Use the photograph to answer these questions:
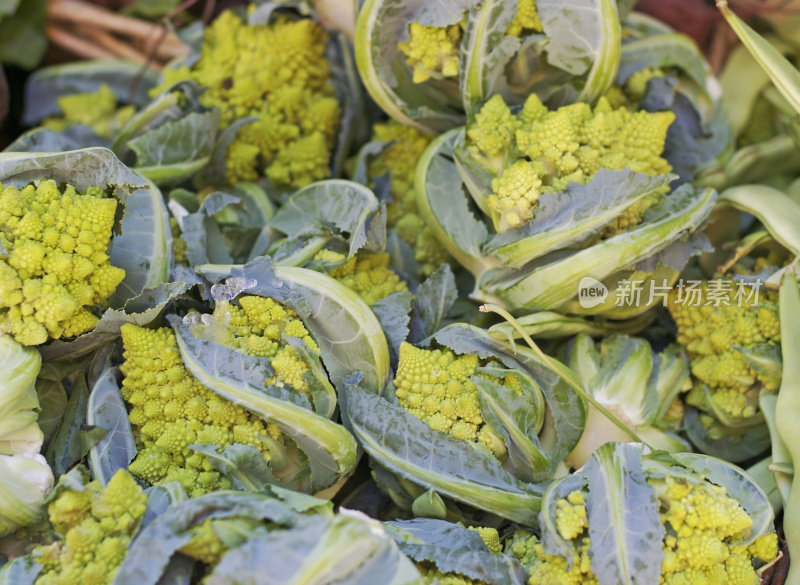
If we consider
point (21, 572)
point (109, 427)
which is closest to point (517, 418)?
point (109, 427)

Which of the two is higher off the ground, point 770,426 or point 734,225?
point 734,225

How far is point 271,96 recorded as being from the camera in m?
1.79

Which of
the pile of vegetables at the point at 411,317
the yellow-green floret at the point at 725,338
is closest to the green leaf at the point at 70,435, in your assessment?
the pile of vegetables at the point at 411,317

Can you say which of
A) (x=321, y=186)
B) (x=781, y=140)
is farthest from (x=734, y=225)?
(x=321, y=186)

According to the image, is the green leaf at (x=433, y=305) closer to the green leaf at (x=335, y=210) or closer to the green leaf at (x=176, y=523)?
the green leaf at (x=335, y=210)

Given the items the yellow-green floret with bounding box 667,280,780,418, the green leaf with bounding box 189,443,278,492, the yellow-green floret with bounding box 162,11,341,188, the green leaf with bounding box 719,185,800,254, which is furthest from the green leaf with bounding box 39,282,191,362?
the green leaf with bounding box 719,185,800,254

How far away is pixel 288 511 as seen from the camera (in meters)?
1.06

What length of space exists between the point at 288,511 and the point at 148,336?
437 mm

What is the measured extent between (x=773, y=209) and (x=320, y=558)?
126cm

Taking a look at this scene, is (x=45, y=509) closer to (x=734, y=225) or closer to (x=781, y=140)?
(x=734, y=225)

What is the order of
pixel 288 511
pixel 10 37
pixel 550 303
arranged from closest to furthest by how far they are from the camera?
1. pixel 288 511
2. pixel 550 303
3. pixel 10 37

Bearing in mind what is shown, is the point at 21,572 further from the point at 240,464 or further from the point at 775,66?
the point at 775,66

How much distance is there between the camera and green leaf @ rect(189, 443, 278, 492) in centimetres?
119

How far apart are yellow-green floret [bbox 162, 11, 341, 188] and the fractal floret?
1042 mm
